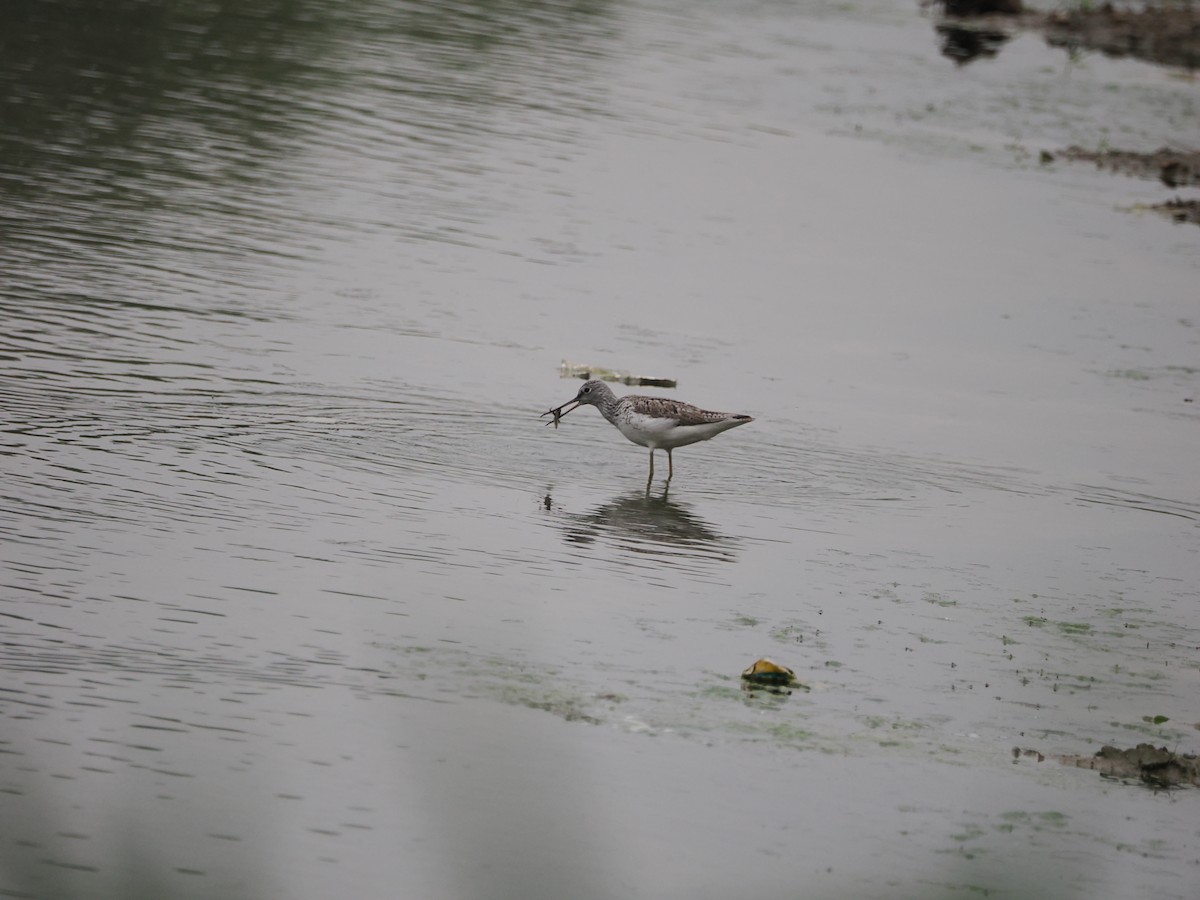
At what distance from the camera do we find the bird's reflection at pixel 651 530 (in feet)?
36.9

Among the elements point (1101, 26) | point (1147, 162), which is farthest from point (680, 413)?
point (1101, 26)

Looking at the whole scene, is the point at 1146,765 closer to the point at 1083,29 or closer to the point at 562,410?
the point at 562,410

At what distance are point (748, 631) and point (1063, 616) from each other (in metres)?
2.22

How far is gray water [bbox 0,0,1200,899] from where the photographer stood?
21.0ft

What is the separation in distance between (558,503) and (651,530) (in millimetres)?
788

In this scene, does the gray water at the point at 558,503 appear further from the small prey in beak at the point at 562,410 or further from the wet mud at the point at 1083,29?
the wet mud at the point at 1083,29

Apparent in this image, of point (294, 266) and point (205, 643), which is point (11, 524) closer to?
point (205, 643)

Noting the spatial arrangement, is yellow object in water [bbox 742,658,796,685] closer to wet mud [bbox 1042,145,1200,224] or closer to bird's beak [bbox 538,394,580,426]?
bird's beak [bbox 538,394,580,426]

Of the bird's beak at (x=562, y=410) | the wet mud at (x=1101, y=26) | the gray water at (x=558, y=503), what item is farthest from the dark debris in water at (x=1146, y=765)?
the wet mud at (x=1101, y=26)

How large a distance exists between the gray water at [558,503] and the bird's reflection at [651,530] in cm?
6

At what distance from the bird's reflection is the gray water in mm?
62

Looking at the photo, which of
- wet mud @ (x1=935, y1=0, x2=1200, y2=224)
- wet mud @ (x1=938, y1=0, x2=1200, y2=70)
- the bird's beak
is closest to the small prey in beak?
the bird's beak

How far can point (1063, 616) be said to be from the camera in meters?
10.5

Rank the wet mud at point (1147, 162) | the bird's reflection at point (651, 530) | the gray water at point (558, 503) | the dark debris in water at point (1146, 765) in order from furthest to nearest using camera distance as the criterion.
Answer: the wet mud at point (1147, 162)
the bird's reflection at point (651, 530)
the dark debris in water at point (1146, 765)
the gray water at point (558, 503)
